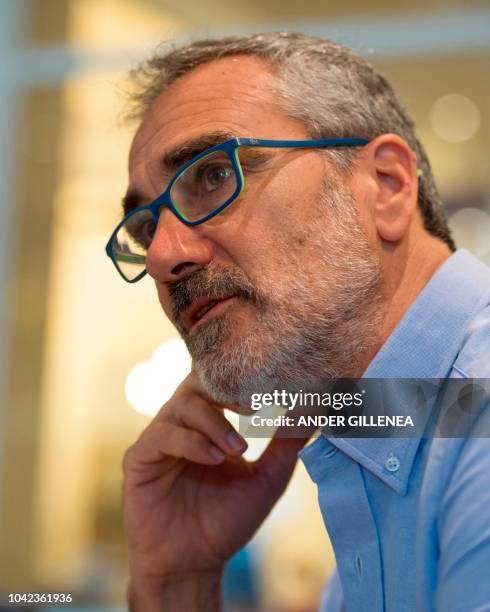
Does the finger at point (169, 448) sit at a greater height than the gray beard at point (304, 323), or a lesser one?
lesser

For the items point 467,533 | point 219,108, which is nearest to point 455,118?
point 219,108

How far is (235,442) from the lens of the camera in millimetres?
1268

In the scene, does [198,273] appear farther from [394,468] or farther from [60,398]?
[60,398]

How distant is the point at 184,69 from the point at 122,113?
30 centimetres

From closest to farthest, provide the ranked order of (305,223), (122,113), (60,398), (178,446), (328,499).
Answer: (328,499)
(305,223)
(178,446)
(122,113)
(60,398)

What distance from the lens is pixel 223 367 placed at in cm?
117

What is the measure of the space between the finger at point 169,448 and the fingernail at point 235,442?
43 mm

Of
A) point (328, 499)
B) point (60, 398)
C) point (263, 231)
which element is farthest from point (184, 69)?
point (60, 398)

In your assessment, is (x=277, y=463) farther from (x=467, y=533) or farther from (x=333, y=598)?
(x=467, y=533)

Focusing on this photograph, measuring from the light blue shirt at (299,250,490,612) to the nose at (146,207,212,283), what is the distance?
0.32 metres

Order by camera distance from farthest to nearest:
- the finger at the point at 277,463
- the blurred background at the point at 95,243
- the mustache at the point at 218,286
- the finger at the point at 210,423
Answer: the blurred background at the point at 95,243
the finger at the point at 277,463
the finger at the point at 210,423
the mustache at the point at 218,286

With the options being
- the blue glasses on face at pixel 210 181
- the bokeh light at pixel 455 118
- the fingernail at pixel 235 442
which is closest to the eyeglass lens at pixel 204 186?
the blue glasses on face at pixel 210 181

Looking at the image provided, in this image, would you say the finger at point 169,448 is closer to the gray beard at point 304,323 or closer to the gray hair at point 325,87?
the gray beard at point 304,323

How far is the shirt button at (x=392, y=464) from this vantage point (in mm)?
1026
